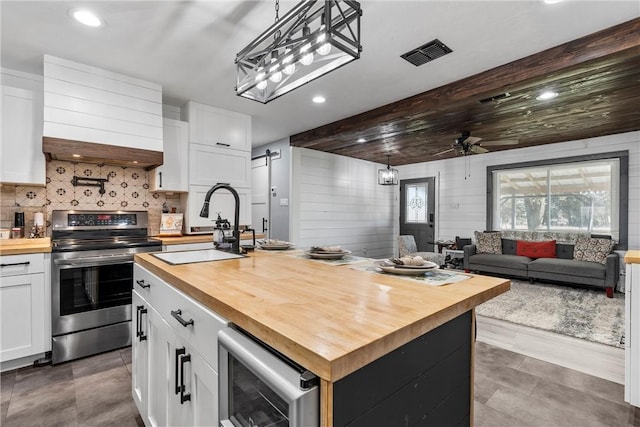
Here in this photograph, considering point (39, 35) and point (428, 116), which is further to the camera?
point (428, 116)

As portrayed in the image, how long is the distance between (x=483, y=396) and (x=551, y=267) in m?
3.94

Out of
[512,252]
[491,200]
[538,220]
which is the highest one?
[491,200]

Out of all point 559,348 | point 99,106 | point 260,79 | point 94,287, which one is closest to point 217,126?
point 99,106

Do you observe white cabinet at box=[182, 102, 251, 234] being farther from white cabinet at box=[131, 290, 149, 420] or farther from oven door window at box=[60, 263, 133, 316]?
white cabinet at box=[131, 290, 149, 420]

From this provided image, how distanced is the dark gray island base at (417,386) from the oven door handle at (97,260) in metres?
2.79

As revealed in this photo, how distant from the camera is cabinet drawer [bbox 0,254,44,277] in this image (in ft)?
7.50

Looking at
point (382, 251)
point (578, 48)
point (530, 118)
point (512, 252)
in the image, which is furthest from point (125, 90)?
point (512, 252)

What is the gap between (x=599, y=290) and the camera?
4.84m

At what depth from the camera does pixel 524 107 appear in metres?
3.68

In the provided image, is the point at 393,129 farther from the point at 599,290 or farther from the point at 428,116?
the point at 599,290

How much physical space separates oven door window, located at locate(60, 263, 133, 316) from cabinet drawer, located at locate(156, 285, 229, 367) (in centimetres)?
182

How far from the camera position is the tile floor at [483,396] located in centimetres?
183

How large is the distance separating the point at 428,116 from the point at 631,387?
3068 mm

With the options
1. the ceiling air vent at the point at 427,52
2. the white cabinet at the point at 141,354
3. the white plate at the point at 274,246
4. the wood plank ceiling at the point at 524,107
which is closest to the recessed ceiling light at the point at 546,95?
the wood plank ceiling at the point at 524,107
